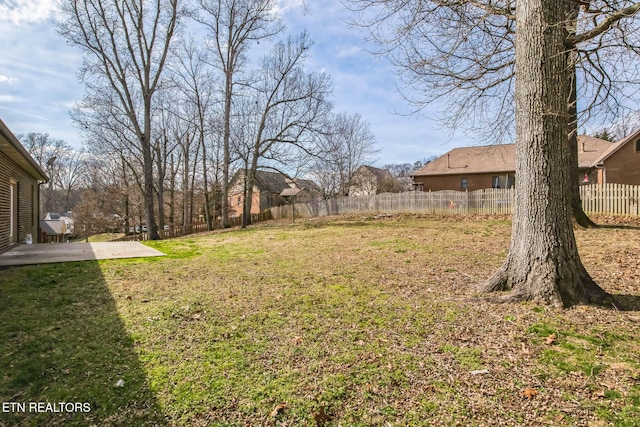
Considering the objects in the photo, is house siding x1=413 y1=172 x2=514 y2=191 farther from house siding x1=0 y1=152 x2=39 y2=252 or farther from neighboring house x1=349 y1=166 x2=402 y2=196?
house siding x1=0 y1=152 x2=39 y2=252

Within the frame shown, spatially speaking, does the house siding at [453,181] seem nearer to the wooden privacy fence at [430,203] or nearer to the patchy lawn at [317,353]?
the wooden privacy fence at [430,203]

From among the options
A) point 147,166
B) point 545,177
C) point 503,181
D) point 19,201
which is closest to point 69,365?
point 545,177

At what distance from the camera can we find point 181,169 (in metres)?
29.6

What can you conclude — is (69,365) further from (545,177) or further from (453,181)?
(453,181)

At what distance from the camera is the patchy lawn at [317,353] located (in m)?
2.08

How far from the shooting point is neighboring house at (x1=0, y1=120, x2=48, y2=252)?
788cm

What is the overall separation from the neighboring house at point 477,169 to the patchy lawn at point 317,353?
22.3m

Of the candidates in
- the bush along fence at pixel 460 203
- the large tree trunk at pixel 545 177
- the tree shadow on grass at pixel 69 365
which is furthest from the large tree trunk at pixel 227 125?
the large tree trunk at pixel 545 177

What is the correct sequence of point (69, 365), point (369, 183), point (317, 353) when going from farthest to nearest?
point (369, 183) → point (317, 353) → point (69, 365)

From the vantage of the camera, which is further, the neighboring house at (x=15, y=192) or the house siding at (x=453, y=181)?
the house siding at (x=453, y=181)

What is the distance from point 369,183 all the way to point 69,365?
34003 mm

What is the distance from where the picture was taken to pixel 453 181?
27094mm

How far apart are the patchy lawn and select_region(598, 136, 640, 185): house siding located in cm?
1863

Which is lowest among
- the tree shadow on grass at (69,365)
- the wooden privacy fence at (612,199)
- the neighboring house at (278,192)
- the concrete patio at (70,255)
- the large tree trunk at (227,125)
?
the tree shadow on grass at (69,365)
